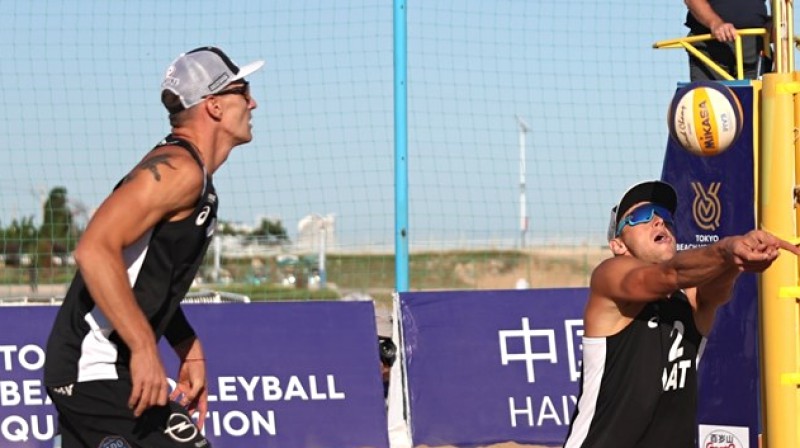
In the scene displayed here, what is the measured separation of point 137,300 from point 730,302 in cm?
340

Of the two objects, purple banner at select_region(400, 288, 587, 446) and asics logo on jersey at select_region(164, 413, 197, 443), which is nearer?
asics logo on jersey at select_region(164, 413, 197, 443)

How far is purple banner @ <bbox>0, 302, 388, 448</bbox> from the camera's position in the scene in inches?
333

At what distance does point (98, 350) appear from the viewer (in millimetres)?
3961

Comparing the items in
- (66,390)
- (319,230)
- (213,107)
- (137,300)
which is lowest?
(319,230)

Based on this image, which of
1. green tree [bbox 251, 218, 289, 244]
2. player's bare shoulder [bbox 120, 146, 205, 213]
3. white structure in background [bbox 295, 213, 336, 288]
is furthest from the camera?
green tree [bbox 251, 218, 289, 244]

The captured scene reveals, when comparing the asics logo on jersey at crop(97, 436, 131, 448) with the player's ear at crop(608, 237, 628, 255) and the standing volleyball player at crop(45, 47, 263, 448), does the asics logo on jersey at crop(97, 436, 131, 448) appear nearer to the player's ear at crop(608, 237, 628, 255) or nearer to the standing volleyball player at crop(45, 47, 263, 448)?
the standing volleyball player at crop(45, 47, 263, 448)

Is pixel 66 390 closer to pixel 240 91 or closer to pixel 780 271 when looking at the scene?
pixel 240 91

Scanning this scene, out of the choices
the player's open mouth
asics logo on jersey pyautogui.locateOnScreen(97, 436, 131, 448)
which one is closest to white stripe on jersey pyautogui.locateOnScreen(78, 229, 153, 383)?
asics logo on jersey pyautogui.locateOnScreen(97, 436, 131, 448)

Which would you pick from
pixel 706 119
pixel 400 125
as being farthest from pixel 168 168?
pixel 400 125

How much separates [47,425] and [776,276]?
4.88 m

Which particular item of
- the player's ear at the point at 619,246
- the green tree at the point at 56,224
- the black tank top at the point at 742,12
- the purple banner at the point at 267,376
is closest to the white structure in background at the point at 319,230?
the purple banner at the point at 267,376

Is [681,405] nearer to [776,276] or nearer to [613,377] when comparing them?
[613,377]

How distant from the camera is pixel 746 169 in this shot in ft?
20.6

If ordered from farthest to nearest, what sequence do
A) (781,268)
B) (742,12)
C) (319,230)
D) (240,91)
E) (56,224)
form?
1. (319,230)
2. (56,224)
3. (742,12)
4. (781,268)
5. (240,91)
